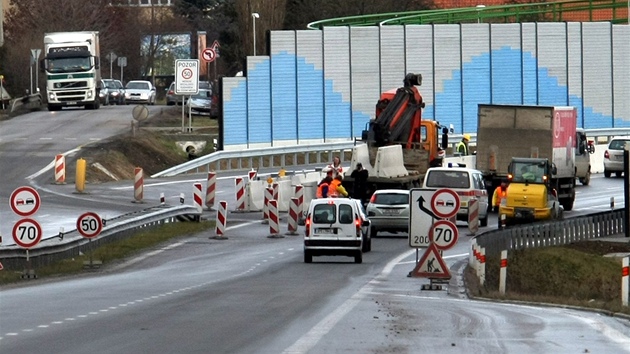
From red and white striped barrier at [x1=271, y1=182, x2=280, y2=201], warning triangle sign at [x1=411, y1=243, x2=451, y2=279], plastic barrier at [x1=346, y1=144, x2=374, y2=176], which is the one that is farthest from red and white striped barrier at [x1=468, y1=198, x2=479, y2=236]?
warning triangle sign at [x1=411, y1=243, x2=451, y2=279]

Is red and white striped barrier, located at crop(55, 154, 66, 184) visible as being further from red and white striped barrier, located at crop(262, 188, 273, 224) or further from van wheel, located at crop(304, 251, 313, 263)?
van wheel, located at crop(304, 251, 313, 263)

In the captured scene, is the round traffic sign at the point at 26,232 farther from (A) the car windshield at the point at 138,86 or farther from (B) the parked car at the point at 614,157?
(A) the car windshield at the point at 138,86

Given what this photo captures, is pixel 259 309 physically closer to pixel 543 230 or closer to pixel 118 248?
pixel 118 248

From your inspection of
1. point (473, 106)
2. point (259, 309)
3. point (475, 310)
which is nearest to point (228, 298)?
point (259, 309)

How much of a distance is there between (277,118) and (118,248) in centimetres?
3113

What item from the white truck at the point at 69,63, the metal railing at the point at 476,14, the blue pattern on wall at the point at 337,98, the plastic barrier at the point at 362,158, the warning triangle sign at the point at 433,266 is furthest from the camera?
the metal railing at the point at 476,14

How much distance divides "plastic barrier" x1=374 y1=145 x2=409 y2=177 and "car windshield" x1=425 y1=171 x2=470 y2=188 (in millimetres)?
1608

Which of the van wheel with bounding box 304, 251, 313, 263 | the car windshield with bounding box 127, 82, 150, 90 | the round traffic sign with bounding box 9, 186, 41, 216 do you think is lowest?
the van wheel with bounding box 304, 251, 313, 263

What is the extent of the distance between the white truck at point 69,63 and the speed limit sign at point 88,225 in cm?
4645

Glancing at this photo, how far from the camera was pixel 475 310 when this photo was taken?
21328 millimetres

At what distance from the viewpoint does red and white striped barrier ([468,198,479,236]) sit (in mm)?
41375

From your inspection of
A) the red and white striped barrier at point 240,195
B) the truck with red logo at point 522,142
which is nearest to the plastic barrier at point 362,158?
the red and white striped barrier at point 240,195

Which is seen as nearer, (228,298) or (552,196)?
(228,298)

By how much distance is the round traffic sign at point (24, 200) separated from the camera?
2795 centimetres
